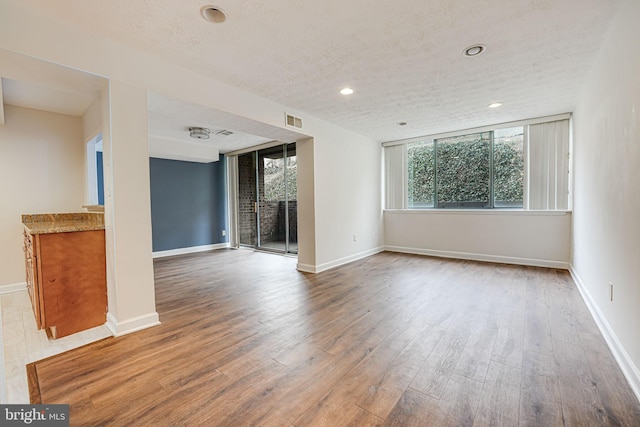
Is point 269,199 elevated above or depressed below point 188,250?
above

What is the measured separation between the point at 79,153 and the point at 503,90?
18.8 feet

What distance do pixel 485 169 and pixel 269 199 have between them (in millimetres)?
4574

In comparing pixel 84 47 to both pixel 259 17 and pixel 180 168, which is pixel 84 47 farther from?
pixel 180 168

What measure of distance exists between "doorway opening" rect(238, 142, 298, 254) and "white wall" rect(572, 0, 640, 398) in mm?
4531

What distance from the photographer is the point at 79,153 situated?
4.00m

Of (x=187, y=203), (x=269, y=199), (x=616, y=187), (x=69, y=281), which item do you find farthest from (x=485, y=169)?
(x=187, y=203)

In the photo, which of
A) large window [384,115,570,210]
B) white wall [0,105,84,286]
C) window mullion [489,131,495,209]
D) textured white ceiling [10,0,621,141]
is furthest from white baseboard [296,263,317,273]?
window mullion [489,131,495,209]

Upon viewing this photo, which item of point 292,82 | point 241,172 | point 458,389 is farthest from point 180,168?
point 458,389

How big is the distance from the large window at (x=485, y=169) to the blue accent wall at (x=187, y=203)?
426 cm

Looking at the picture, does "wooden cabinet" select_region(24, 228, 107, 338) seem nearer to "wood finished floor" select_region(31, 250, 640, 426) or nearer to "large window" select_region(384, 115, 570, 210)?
"wood finished floor" select_region(31, 250, 640, 426)

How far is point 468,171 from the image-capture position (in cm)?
534

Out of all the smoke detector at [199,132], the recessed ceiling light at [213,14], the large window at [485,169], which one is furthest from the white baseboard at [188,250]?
the recessed ceiling light at [213,14]

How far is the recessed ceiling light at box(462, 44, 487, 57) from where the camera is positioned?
239 cm

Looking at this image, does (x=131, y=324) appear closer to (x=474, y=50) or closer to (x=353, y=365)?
(x=353, y=365)
